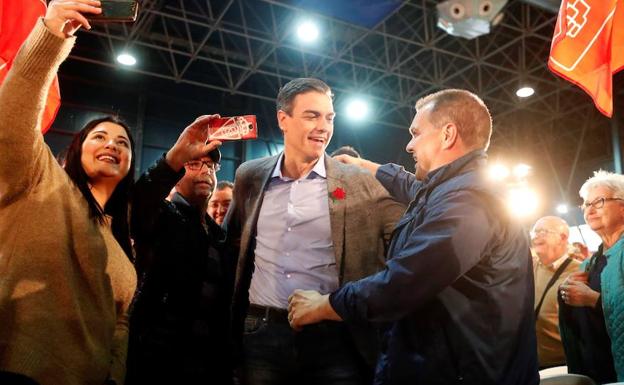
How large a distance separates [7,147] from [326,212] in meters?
1.43

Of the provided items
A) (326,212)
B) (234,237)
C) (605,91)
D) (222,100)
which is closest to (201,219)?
(234,237)

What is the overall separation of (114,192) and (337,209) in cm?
106

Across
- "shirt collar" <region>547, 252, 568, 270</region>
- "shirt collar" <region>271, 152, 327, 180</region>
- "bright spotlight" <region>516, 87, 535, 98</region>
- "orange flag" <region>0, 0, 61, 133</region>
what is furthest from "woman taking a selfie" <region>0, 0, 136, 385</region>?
"bright spotlight" <region>516, 87, 535, 98</region>

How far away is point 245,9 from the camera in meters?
10.9

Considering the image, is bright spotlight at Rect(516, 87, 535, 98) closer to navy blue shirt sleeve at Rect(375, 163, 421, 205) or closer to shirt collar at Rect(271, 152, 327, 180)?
navy blue shirt sleeve at Rect(375, 163, 421, 205)

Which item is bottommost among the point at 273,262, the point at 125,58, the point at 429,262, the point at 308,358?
the point at 308,358

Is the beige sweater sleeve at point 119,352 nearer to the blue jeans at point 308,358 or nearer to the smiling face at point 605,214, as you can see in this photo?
the blue jeans at point 308,358

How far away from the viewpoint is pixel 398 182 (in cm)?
284

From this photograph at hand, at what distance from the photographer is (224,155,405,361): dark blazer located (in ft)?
7.89

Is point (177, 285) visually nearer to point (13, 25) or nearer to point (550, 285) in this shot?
point (13, 25)

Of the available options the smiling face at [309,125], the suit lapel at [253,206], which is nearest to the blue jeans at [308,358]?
the suit lapel at [253,206]

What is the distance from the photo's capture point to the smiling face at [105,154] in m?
2.20

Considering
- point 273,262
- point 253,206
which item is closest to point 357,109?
point 253,206

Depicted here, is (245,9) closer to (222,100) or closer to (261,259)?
(222,100)
